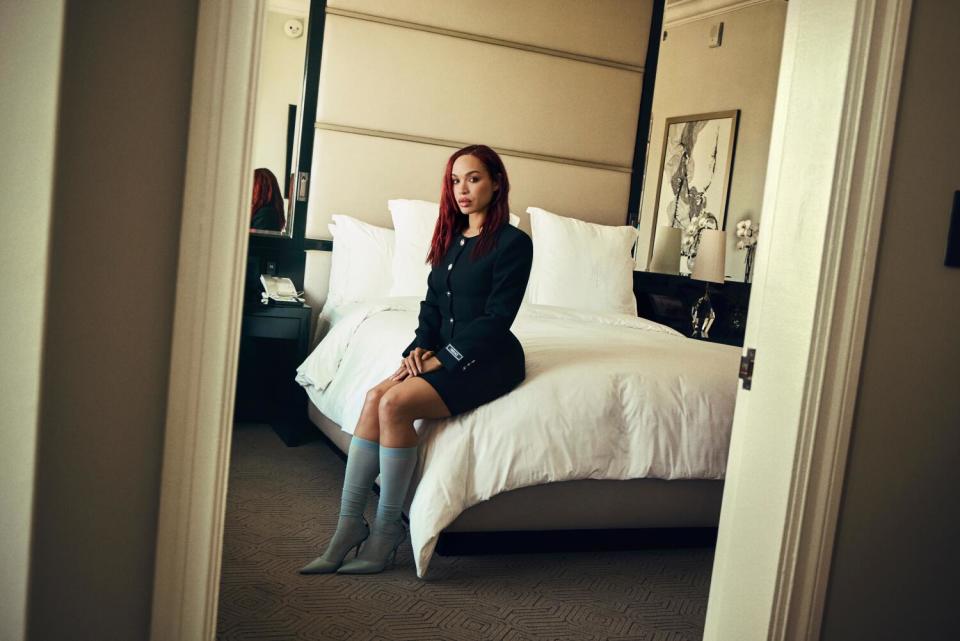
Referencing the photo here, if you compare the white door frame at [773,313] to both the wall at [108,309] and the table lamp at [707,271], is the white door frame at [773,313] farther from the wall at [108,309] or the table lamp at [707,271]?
the table lamp at [707,271]

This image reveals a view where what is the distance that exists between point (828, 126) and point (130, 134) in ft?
3.74

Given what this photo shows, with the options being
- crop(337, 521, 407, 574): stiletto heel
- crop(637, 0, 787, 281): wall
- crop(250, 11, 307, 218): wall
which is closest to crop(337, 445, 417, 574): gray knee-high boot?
crop(337, 521, 407, 574): stiletto heel

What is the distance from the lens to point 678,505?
2762mm

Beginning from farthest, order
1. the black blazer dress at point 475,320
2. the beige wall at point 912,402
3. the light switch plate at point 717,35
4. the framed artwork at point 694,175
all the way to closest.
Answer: the light switch plate at point 717,35, the framed artwork at point 694,175, the black blazer dress at point 475,320, the beige wall at point 912,402

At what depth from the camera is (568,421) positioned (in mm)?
2535

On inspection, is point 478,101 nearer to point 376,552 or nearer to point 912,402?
point 376,552

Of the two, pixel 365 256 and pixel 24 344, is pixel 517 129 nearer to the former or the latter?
pixel 365 256

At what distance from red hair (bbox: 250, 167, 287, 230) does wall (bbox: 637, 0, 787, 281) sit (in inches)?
91.6

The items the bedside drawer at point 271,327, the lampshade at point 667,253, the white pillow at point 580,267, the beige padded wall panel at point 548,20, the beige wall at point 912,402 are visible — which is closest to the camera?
the beige wall at point 912,402

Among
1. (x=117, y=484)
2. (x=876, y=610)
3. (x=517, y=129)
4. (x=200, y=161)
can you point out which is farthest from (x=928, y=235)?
(x=517, y=129)

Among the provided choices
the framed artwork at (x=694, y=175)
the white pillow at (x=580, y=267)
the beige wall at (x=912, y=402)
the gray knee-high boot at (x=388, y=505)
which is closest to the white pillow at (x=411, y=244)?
the white pillow at (x=580, y=267)

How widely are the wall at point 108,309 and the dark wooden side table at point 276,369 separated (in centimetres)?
265

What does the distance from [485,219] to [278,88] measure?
2.04 metres

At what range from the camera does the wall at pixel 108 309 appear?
103cm
